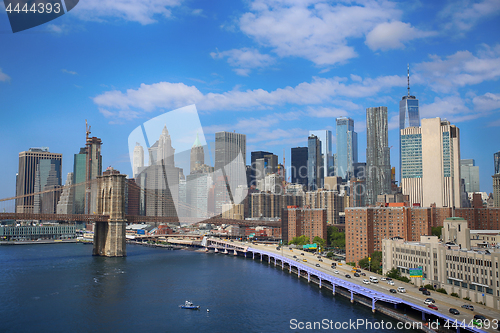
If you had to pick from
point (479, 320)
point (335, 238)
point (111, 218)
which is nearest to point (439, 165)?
point (335, 238)

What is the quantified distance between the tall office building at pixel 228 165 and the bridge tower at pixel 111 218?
76.5 m

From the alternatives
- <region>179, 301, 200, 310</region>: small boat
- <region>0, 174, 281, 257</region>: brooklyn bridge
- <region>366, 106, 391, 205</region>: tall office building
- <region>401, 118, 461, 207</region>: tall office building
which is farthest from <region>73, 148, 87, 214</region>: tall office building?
<region>179, 301, 200, 310</region>: small boat

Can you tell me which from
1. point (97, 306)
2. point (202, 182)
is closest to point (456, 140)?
point (202, 182)

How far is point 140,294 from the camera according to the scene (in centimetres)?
3344

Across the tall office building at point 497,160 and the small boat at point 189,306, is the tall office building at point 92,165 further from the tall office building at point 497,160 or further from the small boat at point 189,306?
the tall office building at point 497,160

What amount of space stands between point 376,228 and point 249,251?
23.3m

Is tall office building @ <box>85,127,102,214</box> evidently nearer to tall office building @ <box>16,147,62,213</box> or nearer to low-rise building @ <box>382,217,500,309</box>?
tall office building @ <box>16,147,62,213</box>

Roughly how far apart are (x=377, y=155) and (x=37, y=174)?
416 feet

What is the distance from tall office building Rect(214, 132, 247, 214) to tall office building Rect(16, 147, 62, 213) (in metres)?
58.1

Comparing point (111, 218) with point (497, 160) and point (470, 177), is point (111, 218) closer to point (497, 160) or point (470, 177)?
point (497, 160)

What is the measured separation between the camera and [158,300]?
3144 centimetres

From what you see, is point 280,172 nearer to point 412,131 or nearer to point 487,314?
point 412,131

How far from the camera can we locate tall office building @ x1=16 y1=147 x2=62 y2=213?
15088 centimetres

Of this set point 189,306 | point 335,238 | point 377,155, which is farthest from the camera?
point 377,155
